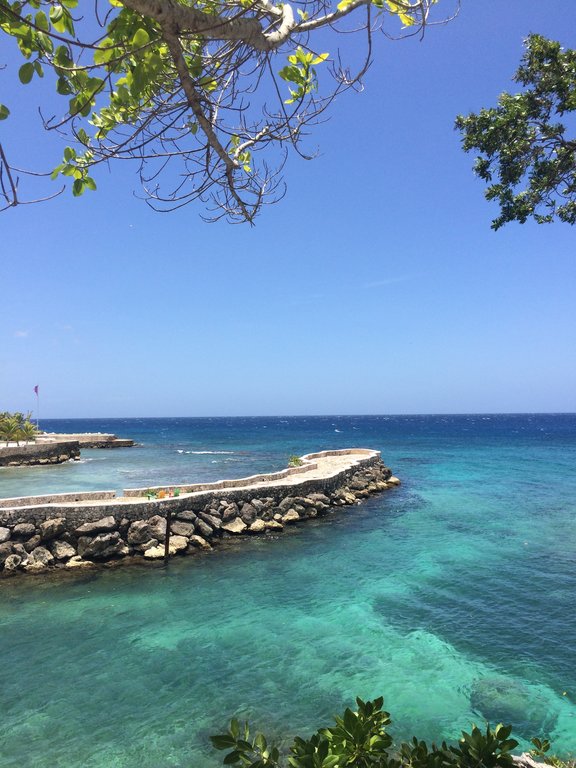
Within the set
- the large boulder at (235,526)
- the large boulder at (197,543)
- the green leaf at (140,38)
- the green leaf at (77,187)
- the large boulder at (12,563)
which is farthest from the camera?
the large boulder at (235,526)

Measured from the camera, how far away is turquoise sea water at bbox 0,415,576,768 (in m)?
8.17

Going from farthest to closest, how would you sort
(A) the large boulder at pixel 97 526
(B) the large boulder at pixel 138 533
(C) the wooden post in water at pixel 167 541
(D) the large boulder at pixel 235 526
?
1. (D) the large boulder at pixel 235 526
2. (B) the large boulder at pixel 138 533
3. (C) the wooden post in water at pixel 167 541
4. (A) the large boulder at pixel 97 526

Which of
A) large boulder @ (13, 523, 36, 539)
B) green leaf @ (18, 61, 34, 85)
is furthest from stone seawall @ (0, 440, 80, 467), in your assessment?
green leaf @ (18, 61, 34, 85)

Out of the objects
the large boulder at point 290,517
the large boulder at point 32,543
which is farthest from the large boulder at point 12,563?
the large boulder at point 290,517

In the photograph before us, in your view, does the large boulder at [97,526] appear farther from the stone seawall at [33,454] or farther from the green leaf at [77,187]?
the stone seawall at [33,454]

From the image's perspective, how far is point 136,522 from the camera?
17172 mm

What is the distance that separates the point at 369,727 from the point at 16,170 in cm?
498

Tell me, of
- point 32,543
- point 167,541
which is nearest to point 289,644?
point 167,541

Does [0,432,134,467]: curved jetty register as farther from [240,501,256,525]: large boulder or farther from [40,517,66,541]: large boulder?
[240,501,256,525]: large boulder

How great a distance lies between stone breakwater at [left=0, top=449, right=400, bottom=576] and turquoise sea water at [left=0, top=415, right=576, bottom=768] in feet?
3.00

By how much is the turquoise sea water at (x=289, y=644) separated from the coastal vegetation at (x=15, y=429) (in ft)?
115

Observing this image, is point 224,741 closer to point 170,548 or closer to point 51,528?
point 170,548

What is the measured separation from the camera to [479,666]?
10.1m

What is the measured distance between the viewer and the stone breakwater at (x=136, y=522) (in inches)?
622
